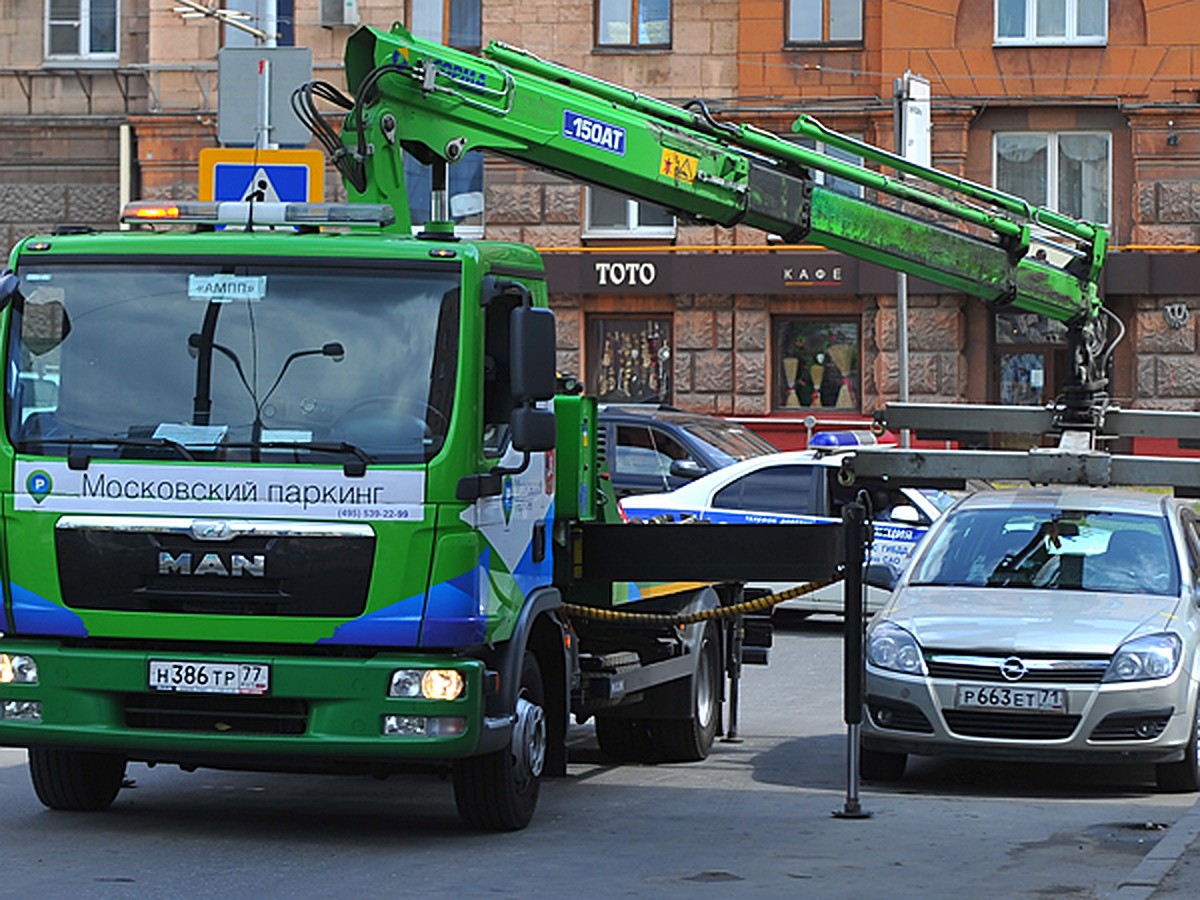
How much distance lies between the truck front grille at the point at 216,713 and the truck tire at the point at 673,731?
3791 millimetres

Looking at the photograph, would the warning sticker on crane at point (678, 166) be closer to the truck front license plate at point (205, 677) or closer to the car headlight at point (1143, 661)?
the car headlight at point (1143, 661)

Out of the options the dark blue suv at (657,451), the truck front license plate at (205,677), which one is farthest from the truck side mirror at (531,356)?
the dark blue suv at (657,451)

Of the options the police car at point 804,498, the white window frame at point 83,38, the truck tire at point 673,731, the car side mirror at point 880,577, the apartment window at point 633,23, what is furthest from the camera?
the white window frame at point 83,38

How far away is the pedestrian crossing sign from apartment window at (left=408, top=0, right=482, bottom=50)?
60.6ft

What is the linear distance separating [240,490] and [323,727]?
3.23 ft

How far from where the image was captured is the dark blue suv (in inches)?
827

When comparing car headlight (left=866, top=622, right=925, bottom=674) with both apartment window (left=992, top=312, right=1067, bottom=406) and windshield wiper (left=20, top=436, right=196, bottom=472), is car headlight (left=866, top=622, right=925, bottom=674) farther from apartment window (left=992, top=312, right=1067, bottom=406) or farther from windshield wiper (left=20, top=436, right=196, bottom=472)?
A: apartment window (left=992, top=312, right=1067, bottom=406)

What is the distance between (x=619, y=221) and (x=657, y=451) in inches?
500

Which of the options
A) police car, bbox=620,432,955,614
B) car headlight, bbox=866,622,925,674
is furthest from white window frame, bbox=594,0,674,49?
car headlight, bbox=866,622,925,674

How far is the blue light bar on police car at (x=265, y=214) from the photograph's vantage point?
9797 millimetres

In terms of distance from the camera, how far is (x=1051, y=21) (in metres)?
32.2

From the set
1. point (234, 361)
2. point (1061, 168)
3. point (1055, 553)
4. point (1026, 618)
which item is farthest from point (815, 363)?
point (234, 361)

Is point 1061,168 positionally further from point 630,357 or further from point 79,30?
point 79,30

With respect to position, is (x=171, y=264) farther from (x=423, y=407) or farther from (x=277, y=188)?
(x=277, y=188)
